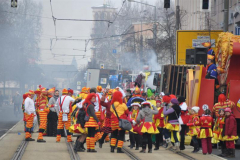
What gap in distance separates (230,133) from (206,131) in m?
0.71

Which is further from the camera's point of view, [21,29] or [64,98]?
[21,29]

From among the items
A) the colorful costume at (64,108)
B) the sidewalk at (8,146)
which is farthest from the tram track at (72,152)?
the sidewalk at (8,146)

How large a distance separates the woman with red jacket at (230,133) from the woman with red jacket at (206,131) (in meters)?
0.50

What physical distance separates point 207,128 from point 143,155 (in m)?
1.95

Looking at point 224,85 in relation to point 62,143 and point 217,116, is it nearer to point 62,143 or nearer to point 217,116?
point 217,116

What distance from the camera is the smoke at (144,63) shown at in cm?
4847

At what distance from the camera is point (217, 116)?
1680cm

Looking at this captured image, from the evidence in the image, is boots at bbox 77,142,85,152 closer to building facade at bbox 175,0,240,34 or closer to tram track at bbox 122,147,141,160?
tram track at bbox 122,147,141,160

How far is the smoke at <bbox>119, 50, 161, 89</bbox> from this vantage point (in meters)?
48.5

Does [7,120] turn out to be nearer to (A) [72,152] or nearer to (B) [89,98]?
(A) [72,152]

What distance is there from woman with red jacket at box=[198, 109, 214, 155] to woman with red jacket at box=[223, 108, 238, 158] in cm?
50

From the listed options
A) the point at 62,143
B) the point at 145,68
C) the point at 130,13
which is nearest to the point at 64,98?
the point at 62,143

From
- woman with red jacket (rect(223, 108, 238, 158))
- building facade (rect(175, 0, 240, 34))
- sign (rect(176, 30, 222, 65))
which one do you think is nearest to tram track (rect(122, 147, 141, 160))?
woman with red jacket (rect(223, 108, 238, 158))

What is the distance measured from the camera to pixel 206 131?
16.6 m
